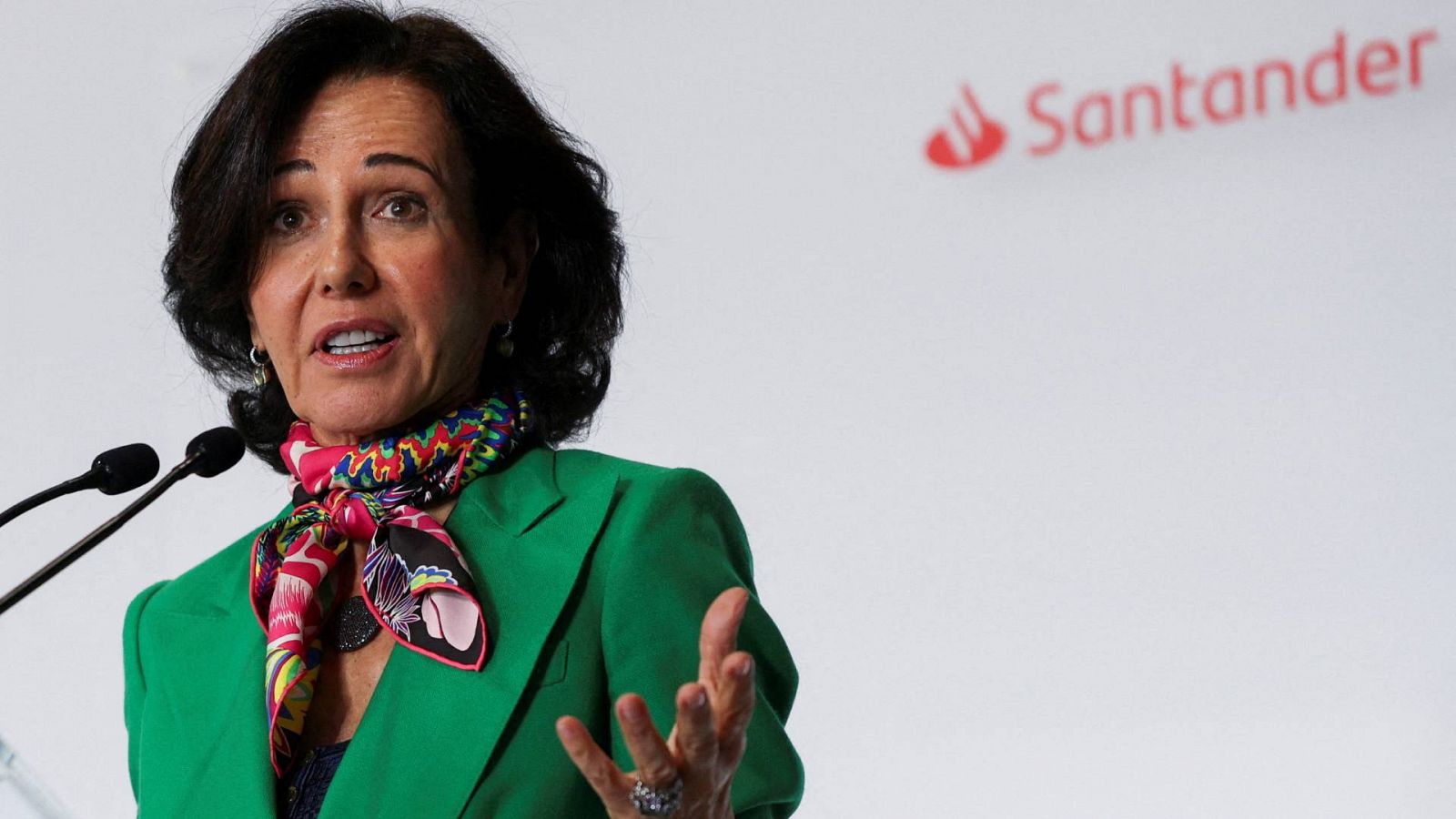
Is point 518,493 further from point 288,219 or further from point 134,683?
point 134,683

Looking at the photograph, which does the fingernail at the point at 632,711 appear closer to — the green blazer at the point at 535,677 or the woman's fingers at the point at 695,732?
the woman's fingers at the point at 695,732

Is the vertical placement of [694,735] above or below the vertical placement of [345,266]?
below

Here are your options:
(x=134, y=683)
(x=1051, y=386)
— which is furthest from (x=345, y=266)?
(x=1051, y=386)

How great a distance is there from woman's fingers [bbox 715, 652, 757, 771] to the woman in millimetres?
212

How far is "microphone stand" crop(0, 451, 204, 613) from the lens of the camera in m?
1.39

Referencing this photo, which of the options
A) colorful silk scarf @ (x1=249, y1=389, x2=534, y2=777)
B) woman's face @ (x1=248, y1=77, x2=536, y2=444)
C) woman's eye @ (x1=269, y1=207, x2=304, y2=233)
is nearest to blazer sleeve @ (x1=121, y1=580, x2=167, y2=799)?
colorful silk scarf @ (x1=249, y1=389, x2=534, y2=777)

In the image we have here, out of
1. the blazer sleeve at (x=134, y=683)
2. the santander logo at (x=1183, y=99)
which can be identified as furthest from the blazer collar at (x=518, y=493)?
the santander logo at (x=1183, y=99)

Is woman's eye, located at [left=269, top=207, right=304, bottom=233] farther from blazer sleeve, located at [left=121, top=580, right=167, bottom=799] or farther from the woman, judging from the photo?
blazer sleeve, located at [left=121, top=580, right=167, bottom=799]

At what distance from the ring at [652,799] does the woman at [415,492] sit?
0.75ft

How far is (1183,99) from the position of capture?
338cm

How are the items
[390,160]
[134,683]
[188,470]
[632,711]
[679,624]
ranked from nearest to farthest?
[632,711]
[679,624]
[188,470]
[390,160]
[134,683]

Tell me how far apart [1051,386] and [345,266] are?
2.03 meters

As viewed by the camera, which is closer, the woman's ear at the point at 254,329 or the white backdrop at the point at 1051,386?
the woman's ear at the point at 254,329

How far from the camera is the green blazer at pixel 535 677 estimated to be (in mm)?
1448
